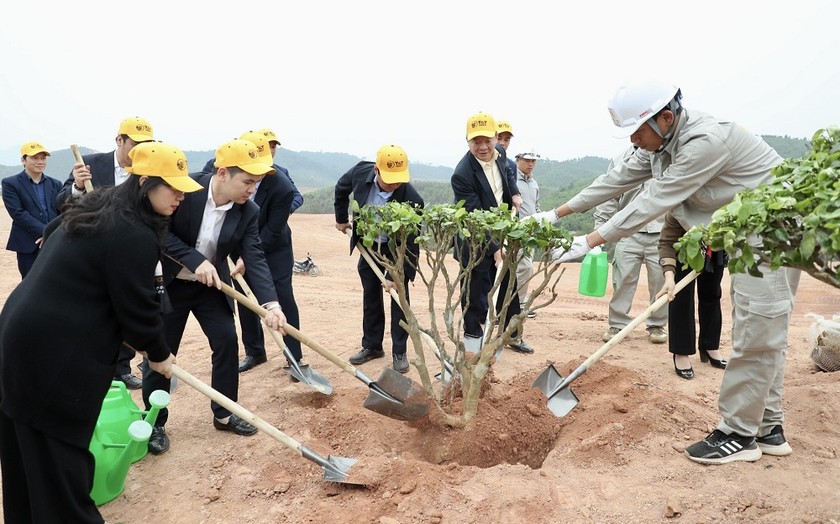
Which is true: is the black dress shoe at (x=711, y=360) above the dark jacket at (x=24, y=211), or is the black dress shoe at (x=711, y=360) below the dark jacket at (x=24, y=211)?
below

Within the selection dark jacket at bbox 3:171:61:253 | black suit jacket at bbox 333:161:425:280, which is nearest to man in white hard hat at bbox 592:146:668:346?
black suit jacket at bbox 333:161:425:280

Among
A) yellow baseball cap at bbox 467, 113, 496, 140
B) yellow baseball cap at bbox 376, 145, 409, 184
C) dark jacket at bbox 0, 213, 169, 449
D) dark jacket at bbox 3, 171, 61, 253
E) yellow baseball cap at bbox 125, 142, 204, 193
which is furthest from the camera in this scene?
dark jacket at bbox 3, 171, 61, 253

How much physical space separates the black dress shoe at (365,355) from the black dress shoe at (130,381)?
166 cm

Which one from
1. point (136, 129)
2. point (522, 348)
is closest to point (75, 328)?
point (136, 129)

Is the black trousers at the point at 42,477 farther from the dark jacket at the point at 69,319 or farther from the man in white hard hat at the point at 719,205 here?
the man in white hard hat at the point at 719,205

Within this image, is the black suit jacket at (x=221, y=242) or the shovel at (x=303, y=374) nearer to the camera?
the black suit jacket at (x=221, y=242)

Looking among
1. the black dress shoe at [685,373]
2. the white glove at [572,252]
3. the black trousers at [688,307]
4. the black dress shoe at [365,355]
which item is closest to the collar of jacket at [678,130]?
the white glove at [572,252]

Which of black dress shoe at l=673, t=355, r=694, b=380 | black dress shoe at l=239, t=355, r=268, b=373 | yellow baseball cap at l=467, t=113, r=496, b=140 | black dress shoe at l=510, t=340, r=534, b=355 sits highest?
yellow baseball cap at l=467, t=113, r=496, b=140

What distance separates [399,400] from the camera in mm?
3621

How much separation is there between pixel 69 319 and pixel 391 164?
2557mm

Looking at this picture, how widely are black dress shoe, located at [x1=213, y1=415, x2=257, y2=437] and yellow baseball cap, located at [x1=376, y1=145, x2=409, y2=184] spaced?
1.95 m

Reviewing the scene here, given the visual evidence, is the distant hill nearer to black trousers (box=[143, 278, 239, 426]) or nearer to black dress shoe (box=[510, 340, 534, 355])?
black dress shoe (box=[510, 340, 534, 355])

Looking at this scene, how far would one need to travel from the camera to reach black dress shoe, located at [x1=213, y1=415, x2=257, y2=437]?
147 inches

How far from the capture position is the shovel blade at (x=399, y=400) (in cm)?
361
